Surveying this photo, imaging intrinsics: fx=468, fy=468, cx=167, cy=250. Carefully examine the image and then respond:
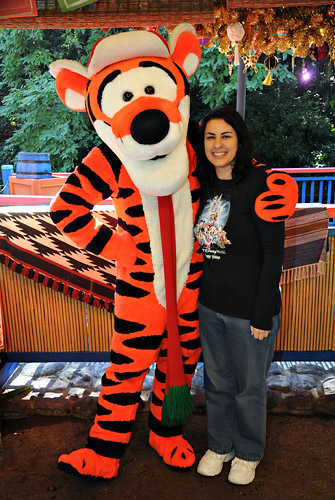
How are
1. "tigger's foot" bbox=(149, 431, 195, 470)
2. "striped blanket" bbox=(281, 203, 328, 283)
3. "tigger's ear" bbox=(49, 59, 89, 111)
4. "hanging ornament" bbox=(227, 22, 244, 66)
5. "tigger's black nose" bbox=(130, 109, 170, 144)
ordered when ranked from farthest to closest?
"hanging ornament" bbox=(227, 22, 244, 66), "striped blanket" bbox=(281, 203, 328, 283), "tigger's foot" bbox=(149, 431, 195, 470), "tigger's ear" bbox=(49, 59, 89, 111), "tigger's black nose" bbox=(130, 109, 170, 144)

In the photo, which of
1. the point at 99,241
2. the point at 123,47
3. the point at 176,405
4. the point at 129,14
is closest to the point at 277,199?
the point at 99,241

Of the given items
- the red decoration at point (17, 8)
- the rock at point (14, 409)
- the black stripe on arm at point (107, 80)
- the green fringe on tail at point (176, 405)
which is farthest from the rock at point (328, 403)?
the red decoration at point (17, 8)

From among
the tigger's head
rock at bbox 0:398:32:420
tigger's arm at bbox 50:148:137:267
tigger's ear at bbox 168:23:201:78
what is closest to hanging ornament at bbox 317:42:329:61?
tigger's ear at bbox 168:23:201:78

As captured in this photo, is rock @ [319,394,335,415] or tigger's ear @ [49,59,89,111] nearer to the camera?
tigger's ear @ [49,59,89,111]

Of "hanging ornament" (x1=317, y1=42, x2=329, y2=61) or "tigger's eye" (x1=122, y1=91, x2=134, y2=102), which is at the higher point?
"hanging ornament" (x1=317, y1=42, x2=329, y2=61)

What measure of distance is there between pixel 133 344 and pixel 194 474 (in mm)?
715

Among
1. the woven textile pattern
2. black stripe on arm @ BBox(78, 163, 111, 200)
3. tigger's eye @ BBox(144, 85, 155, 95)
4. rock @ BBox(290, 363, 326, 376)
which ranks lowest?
rock @ BBox(290, 363, 326, 376)

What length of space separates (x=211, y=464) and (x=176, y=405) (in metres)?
0.39

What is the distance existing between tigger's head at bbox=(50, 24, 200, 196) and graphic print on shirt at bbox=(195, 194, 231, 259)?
177 millimetres

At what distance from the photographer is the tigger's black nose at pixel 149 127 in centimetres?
177

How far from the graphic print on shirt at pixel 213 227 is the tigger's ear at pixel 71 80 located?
73 cm

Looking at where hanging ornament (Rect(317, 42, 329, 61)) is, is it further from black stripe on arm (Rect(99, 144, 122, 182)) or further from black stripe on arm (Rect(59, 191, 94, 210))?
black stripe on arm (Rect(59, 191, 94, 210))

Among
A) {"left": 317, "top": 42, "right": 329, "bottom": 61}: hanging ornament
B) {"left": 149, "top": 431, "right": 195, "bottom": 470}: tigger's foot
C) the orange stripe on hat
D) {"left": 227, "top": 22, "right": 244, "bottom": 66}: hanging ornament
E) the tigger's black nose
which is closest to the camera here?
the tigger's black nose

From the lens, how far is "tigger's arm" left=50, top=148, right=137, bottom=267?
78.7 inches
